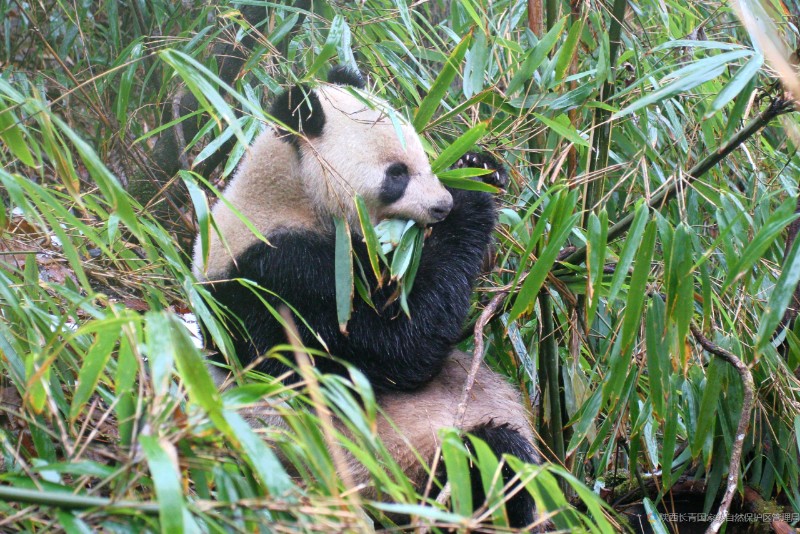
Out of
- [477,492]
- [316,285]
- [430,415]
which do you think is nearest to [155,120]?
[316,285]

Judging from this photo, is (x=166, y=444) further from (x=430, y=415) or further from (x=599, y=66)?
(x=599, y=66)

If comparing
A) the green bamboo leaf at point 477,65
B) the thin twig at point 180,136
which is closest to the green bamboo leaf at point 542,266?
the green bamboo leaf at point 477,65

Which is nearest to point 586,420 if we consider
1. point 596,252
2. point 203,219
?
point 596,252

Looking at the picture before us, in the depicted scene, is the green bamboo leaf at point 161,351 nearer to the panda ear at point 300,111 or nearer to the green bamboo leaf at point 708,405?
the panda ear at point 300,111

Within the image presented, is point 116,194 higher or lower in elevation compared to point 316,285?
higher

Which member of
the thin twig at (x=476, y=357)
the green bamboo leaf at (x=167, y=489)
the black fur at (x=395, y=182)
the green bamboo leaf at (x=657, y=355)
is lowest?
the green bamboo leaf at (x=657, y=355)

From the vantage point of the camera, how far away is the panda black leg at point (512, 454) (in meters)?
2.36

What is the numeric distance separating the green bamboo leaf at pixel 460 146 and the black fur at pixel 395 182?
13 cm

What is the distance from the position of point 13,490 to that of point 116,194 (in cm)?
56

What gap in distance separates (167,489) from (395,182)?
1670 mm

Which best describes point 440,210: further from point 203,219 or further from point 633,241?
point 203,219

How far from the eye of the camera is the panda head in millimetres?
2551

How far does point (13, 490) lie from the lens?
3.52 ft

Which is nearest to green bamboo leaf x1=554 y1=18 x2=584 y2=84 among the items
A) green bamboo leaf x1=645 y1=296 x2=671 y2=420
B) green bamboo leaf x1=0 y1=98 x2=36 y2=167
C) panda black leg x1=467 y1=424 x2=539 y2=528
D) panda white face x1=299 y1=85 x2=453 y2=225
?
panda white face x1=299 y1=85 x2=453 y2=225
